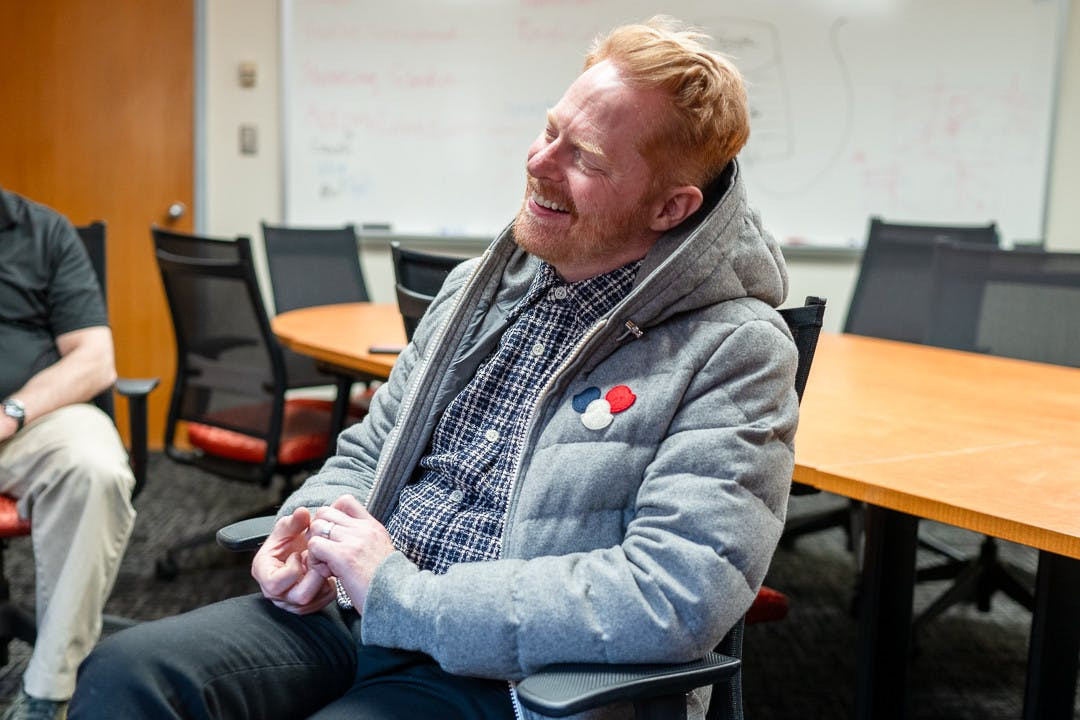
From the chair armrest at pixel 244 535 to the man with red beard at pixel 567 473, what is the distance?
39mm

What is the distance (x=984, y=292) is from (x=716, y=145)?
6.04ft

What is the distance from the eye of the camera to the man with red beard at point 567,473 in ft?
3.26

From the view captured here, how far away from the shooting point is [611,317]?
3.65ft

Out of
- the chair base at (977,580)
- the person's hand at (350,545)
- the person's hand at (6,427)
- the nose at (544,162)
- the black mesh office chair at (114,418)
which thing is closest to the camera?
the person's hand at (350,545)

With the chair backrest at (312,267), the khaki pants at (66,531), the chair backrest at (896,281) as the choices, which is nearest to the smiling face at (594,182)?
the khaki pants at (66,531)

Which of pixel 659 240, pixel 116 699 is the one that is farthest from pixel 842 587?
pixel 116 699

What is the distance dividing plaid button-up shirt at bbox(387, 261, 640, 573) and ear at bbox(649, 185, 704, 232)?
0.25 ft

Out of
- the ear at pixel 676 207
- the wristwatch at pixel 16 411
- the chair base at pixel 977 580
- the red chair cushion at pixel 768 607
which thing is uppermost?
the ear at pixel 676 207

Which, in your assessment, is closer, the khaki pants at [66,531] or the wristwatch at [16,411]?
the khaki pants at [66,531]

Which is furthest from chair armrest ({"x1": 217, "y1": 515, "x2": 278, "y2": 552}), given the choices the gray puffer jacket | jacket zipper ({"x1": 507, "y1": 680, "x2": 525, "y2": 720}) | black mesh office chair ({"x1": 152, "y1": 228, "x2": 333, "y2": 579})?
black mesh office chair ({"x1": 152, "y1": 228, "x2": 333, "y2": 579})

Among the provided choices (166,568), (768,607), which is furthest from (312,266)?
(768,607)

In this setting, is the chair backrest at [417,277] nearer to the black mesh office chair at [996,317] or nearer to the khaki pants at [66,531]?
the khaki pants at [66,531]

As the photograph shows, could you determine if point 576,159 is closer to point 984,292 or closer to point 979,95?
point 984,292

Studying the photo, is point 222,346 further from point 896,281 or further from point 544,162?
point 896,281
